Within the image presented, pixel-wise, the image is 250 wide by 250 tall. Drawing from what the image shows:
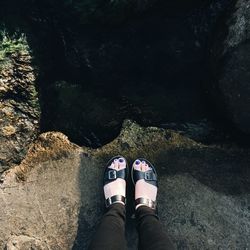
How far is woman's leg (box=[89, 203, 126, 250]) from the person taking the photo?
2697 millimetres

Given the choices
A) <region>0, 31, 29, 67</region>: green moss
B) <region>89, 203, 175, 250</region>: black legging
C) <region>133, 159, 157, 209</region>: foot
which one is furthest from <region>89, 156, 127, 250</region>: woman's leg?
<region>0, 31, 29, 67</region>: green moss

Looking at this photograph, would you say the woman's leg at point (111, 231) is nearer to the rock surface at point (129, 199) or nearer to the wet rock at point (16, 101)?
the rock surface at point (129, 199)

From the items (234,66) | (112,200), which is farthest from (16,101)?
(234,66)

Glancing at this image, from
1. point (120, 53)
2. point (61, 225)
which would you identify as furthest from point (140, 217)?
point (120, 53)

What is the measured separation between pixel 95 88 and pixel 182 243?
4.82 feet

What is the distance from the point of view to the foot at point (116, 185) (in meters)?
3.19

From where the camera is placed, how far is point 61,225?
311cm

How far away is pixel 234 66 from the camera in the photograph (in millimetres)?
2975

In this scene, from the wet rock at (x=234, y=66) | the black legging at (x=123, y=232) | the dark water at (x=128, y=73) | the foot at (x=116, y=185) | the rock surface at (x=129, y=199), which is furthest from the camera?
the dark water at (x=128, y=73)

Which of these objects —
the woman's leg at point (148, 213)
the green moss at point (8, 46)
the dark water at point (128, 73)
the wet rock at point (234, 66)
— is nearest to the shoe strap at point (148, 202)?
the woman's leg at point (148, 213)

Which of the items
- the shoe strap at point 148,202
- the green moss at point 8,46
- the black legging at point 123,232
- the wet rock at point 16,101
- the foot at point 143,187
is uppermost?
the green moss at point 8,46

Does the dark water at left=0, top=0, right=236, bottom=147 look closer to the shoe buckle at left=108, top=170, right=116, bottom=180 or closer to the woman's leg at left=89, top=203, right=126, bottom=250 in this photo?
the shoe buckle at left=108, top=170, right=116, bottom=180

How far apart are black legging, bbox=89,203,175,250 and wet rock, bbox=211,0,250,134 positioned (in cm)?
101

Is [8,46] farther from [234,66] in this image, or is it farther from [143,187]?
[234,66]
